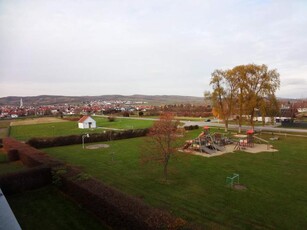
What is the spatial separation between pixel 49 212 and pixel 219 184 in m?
9.80

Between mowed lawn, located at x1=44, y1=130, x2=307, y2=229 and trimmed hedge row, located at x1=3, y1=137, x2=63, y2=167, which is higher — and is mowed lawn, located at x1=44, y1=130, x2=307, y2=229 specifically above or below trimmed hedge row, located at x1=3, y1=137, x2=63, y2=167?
below

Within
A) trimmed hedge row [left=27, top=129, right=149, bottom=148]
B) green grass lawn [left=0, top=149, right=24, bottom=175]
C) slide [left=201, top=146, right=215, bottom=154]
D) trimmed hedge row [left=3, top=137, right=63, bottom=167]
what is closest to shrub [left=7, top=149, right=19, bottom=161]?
trimmed hedge row [left=3, top=137, right=63, bottom=167]

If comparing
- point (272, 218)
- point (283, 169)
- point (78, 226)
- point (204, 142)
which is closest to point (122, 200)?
point (78, 226)

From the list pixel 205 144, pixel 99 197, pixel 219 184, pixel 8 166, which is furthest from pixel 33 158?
pixel 205 144

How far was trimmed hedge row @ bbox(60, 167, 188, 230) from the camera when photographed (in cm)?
825

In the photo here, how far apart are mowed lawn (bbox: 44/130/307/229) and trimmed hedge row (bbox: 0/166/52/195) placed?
347 centimetres

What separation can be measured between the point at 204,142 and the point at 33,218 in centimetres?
1890

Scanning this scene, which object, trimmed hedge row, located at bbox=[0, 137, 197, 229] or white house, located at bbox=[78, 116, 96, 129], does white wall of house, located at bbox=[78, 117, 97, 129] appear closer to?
white house, located at bbox=[78, 116, 96, 129]

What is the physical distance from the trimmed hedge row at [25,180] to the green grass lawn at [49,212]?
43 centimetres

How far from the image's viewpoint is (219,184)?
1585 centimetres

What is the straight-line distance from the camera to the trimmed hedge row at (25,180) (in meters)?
14.7

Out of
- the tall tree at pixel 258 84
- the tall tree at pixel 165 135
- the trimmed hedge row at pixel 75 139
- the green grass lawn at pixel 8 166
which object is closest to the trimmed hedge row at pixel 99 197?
the green grass lawn at pixel 8 166

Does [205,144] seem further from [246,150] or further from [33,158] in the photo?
[33,158]

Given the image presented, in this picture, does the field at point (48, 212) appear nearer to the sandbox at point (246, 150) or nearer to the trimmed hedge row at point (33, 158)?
the trimmed hedge row at point (33, 158)
